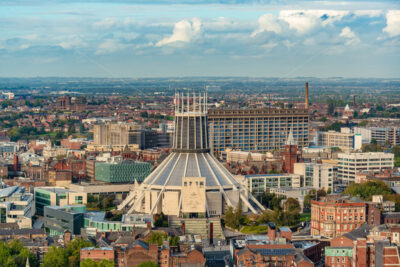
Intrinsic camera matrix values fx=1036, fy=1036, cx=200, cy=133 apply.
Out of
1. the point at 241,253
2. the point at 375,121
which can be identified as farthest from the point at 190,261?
the point at 375,121

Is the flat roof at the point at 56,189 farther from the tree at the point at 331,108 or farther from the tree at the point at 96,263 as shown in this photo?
the tree at the point at 331,108

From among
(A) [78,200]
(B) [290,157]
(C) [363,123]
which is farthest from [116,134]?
(C) [363,123]

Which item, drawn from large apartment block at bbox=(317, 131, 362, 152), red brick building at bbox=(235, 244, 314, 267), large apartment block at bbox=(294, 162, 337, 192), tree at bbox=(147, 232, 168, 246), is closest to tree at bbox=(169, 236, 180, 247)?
tree at bbox=(147, 232, 168, 246)

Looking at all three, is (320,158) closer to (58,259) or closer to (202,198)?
(202,198)

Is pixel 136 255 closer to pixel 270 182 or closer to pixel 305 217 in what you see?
pixel 305 217

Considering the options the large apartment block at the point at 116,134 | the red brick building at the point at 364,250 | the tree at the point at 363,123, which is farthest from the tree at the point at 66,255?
the tree at the point at 363,123
